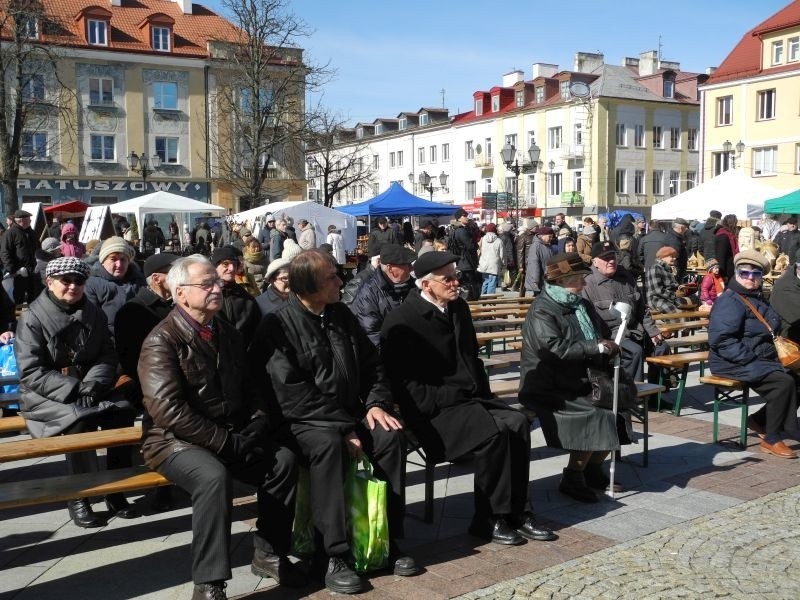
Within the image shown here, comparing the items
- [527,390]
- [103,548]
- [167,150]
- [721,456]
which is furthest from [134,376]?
[167,150]

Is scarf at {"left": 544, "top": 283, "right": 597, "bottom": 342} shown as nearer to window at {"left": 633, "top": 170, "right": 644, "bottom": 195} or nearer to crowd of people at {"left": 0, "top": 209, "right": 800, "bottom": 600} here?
crowd of people at {"left": 0, "top": 209, "right": 800, "bottom": 600}

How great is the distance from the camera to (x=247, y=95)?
43.2 m

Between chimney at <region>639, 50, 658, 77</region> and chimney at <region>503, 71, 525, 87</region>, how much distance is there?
837 cm

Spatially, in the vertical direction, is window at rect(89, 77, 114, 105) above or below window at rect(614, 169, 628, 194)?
above

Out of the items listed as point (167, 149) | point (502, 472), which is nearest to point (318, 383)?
point (502, 472)

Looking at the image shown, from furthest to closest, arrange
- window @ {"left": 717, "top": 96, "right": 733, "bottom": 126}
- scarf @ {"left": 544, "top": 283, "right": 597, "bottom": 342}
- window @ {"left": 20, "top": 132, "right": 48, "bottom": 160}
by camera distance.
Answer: window @ {"left": 717, "top": 96, "right": 733, "bottom": 126}, window @ {"left": 20, "top": 132, "right": 48, "bottom": 160}, scarf @ {"left": 544, "top": 283, "right": 597, "bottom": 342}

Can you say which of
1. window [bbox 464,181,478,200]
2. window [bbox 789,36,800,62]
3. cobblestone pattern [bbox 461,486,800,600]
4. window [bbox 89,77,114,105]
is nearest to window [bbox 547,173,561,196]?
window [bbox 464,181,478,200]

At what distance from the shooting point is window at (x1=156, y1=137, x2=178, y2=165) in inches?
1875

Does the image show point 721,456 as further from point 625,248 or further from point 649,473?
point 625,248

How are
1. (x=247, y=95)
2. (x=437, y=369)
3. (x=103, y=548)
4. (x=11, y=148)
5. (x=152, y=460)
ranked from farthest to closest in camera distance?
(x=247, y=95), (x=11, y=148), (x=437, y=369), (x=103, y=548), (x=152, y=460)

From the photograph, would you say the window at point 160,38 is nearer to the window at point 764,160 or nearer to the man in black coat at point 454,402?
the window at point 764,160

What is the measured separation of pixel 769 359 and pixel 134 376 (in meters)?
4.99

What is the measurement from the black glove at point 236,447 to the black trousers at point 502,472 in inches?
54.3

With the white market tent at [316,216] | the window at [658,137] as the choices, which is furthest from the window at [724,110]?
the white market tent at [316,216]
